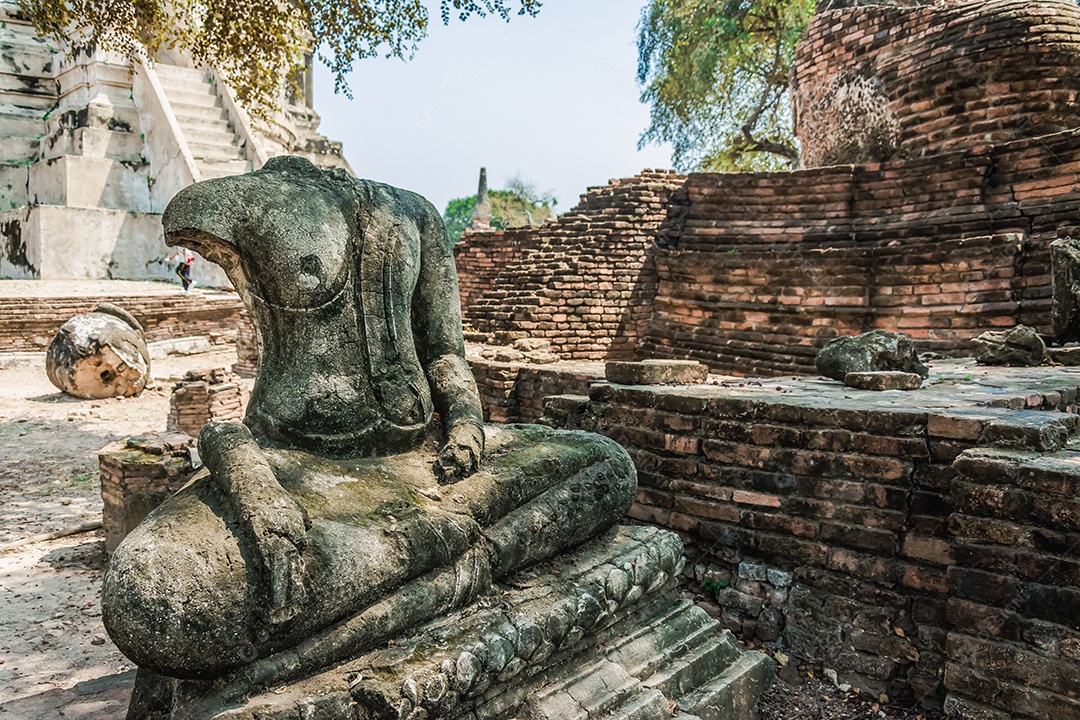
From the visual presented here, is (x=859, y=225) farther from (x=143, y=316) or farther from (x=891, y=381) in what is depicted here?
(x=143, y=316)

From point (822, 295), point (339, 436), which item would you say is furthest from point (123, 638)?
point (822, 295)

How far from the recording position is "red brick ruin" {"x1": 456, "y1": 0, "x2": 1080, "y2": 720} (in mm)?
2430

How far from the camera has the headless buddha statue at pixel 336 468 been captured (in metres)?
1.73

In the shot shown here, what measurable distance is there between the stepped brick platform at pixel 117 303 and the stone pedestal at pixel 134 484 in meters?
5.89

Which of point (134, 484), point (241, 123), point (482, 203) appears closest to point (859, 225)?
point (134, 484)

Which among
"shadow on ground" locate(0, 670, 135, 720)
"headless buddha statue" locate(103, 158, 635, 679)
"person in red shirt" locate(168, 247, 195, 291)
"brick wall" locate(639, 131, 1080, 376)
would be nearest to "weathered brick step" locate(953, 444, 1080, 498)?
"headless buddha statue" locate(103, 158, 635, 679)

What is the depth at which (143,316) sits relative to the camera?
35.9 feet

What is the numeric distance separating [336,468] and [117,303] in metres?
10.0

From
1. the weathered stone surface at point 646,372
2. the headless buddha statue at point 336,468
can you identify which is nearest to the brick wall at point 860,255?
the weathered stone surface at point 646,372

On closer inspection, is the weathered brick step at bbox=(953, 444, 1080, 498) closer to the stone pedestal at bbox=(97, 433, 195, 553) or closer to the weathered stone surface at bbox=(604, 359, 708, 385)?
the weathered stone surface at bbox=(604, 359, 708, 385)

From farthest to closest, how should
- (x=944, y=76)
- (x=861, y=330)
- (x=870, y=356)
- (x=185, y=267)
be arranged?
(x=185, y=267) → (x=944, y=76) → (x=861, y=330) → (x=870, y=356)

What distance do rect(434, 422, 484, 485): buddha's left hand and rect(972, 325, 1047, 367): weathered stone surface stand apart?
13.9ft

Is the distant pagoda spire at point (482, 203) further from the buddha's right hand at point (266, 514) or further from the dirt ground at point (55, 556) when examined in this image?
the buddha's right hand at point (266, 514)

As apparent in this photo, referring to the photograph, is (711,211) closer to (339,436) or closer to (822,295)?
(822,295)
